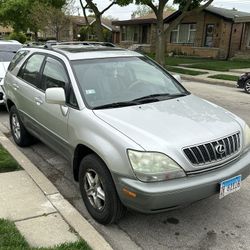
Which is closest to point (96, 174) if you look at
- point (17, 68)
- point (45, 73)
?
point (45, 73)

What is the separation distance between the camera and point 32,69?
5.24 metres

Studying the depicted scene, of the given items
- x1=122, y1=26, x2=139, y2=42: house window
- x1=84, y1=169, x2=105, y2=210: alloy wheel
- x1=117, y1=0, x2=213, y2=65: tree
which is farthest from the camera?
x1=122, y1=26, x2=139, y2=42: house window

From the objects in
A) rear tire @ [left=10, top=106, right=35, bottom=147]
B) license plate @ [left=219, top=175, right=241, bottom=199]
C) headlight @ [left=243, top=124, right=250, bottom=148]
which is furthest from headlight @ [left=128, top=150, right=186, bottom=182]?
rear tire @ [left=10, top=106, right=35, bottom=147]

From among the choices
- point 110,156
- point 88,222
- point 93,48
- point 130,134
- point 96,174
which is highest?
point 93,48

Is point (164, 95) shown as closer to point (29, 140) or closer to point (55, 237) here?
point (55, 237)

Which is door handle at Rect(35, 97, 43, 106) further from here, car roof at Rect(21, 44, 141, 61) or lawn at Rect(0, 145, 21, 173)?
lawn at Rect(0, 145, 21, 173)

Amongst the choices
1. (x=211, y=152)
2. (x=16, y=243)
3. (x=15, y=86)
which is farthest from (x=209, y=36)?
(x=16, y=243)

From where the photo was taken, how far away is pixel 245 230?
139 inches

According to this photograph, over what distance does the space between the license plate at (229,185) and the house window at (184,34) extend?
2940 centimetres

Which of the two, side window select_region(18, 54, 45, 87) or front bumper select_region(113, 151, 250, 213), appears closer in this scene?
front bumper select_region(113, 151, 250, 213)

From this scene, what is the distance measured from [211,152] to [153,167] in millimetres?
582

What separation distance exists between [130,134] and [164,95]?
3.98ft

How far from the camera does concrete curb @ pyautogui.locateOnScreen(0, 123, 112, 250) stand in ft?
10.6

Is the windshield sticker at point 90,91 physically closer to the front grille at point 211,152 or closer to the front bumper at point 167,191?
the front bumper at point 167,191
